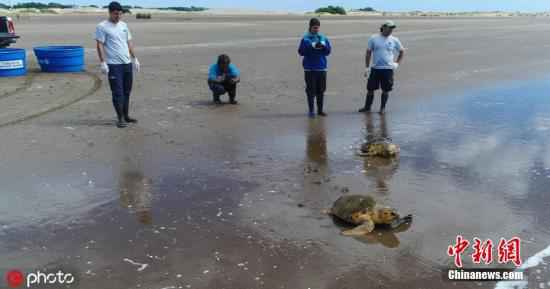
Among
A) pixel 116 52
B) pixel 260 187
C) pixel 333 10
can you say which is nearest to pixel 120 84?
pixel 116 52

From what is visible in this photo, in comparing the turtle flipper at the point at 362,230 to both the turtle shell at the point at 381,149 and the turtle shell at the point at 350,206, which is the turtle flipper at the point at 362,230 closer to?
the turtle shell at the point at 350,206

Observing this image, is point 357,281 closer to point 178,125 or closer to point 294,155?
point 294,155

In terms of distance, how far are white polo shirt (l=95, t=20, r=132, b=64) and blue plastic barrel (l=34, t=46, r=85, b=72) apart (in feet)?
22.8

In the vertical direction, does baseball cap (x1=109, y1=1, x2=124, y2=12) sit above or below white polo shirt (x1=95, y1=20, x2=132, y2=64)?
above

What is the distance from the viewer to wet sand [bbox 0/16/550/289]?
4438 millimetres

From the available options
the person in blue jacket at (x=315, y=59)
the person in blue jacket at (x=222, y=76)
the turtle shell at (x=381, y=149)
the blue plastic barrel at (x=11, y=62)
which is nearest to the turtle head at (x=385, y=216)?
the turtle shell at (x=381, y=149)

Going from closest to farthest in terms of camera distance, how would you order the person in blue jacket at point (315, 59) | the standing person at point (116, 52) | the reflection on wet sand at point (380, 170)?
the reflection on wet sand at point (380, 170), the standing person at point (116, 52), the person in blue jacket at point (315, 59)

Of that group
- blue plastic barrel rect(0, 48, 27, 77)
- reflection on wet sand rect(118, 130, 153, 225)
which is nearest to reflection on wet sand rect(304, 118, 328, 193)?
reflection on wet sand rect(118, 130, 153, 225)

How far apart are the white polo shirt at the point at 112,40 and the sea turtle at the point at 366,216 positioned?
17.2 feet

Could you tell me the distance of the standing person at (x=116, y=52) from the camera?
28.5 ft

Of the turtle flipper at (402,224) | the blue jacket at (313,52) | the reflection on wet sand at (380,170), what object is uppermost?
the blue jacket at (313,52)

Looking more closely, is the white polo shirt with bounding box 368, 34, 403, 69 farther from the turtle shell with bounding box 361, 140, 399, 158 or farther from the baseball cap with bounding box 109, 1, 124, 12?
the baseball cap with bounding box 109, 1, 124, 12

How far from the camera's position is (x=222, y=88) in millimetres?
11258

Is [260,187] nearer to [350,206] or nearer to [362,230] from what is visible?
[350,206]
